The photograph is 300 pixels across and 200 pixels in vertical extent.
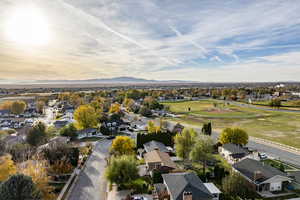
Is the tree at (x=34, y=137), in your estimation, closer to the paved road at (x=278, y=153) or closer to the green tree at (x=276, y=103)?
the paved road at (x=278, y=153)

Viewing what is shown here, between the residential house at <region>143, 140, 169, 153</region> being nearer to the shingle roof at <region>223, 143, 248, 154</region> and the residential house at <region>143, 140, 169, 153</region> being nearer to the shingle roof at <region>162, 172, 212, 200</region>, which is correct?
the shingle roof at <region>162, 172, 212, 200</region>

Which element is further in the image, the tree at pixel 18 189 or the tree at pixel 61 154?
the tree at pixel 61 154

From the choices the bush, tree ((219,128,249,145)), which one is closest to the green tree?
tree ((219,128,249,145))

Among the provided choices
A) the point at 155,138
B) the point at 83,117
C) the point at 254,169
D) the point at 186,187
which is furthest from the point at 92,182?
the point at 83,117

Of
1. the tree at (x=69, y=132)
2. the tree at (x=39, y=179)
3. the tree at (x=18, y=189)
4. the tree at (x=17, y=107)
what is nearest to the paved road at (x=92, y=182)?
the tree at (x=39, y=179)

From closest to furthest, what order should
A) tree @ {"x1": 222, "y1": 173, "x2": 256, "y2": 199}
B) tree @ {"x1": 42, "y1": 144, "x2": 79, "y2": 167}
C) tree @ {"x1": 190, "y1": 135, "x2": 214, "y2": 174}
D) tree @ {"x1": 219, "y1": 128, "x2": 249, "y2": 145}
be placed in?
tree @ {"x1": 222, "y1": 173, "x2": 256, "y2": 199} < tree @ {"x1": 42, "y1": 144, "x2": 79, "y2": 167} < tree @ {"x1": 190, "y1": 135, "x2": 214, "y2": 174} < tree @ {"x1": 219, "y1": 128, "x2": 249, "y2": 145}
